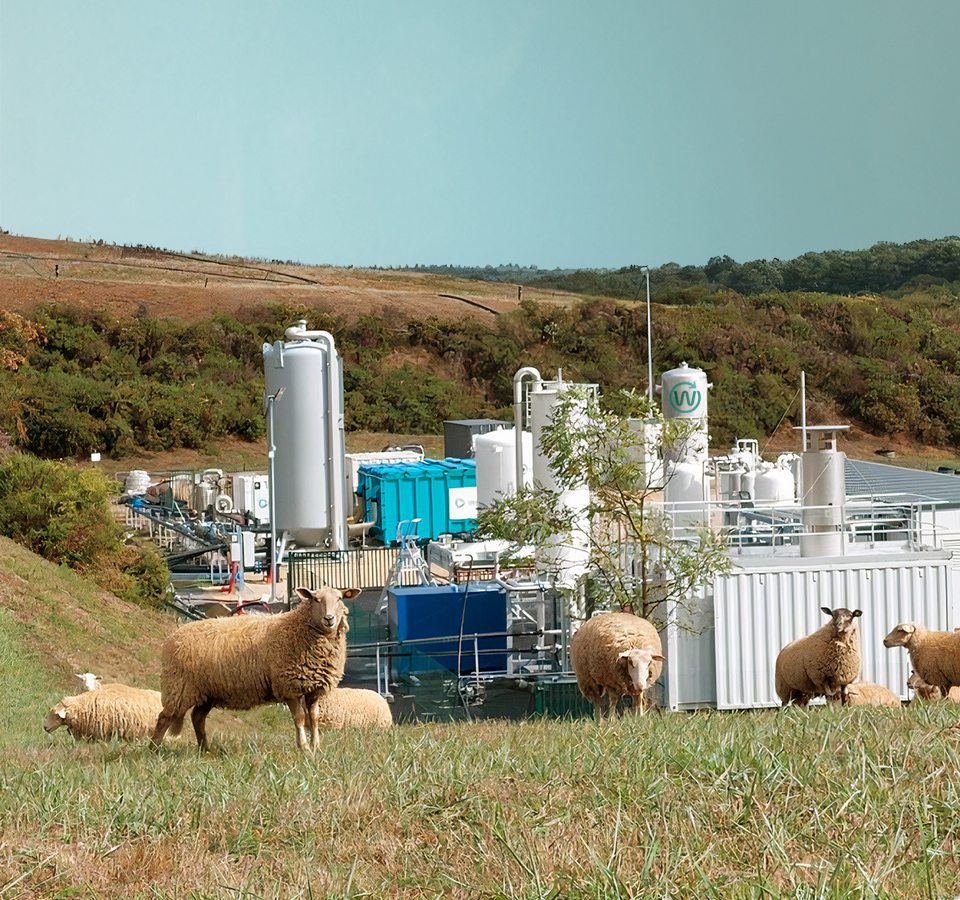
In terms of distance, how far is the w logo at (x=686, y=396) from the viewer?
90.4ft

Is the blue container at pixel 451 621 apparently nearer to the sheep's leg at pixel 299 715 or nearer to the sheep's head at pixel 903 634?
the sheep's head at pixel 903 634

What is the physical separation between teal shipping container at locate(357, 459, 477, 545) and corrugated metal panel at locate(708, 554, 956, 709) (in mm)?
17157

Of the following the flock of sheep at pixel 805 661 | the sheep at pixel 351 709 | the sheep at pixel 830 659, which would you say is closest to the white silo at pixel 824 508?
the flock of sheep at pixel 805 661

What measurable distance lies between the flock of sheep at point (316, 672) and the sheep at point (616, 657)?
12 millimetres

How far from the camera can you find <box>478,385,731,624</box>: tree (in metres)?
14.3

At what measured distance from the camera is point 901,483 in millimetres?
24250

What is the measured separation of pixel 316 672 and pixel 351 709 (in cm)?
373

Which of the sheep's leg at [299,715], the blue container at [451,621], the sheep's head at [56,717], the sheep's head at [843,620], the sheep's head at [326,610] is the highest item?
the sheep's head at [326,610]

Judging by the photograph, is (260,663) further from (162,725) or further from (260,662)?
(162,725)

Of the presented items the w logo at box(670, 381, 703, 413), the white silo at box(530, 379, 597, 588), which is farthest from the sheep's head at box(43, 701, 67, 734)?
the w logo at box(670, 381, 703, 413)

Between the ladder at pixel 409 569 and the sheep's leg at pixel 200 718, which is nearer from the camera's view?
the sheep's leg at pixel 200 718

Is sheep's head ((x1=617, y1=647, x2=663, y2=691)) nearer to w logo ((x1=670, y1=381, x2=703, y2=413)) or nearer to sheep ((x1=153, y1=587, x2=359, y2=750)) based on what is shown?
sheep ((x1=153, y1=587, x2=359, y2=750))

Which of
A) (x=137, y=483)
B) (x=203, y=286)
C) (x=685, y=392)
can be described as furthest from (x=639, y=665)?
(x=203, y=286)

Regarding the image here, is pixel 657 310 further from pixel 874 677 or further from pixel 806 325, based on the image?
pixel 874 677
